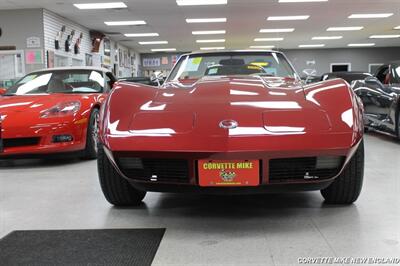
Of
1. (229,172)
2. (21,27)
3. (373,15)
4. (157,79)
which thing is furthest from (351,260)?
(373,15)

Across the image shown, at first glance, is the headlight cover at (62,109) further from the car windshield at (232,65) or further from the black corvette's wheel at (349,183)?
the black corvette's wheel at (349,183)

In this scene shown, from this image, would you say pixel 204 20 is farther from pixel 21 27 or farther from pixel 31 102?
pixel 31 102

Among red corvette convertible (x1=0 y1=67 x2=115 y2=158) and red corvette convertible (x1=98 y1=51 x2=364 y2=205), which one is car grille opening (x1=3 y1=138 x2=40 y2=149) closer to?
red corvette convertible (x1=0 y1=67 x2=115 y2=158)

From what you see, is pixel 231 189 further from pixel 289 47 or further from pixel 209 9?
pixel 289 47

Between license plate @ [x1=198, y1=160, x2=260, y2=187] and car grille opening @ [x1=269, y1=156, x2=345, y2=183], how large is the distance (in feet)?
0.33

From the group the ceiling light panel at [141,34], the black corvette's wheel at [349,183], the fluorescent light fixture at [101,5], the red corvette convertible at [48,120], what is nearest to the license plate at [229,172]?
the black corvette's wheel at [349,183]

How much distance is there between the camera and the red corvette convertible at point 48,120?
4.83 m

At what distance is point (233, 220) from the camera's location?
2.74m

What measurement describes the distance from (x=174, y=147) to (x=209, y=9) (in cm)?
1140

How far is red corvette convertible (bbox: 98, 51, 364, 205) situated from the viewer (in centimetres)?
241

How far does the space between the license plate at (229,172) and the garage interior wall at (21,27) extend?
11206 mm

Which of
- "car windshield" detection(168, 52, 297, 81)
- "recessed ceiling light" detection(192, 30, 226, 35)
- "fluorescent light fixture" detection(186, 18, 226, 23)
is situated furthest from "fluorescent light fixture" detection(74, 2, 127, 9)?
"car windshield" detection(168, 52, 297, 81)

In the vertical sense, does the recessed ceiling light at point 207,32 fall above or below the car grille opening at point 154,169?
above

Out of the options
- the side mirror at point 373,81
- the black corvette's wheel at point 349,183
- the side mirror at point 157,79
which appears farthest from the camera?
the side mirror at point 373,81
